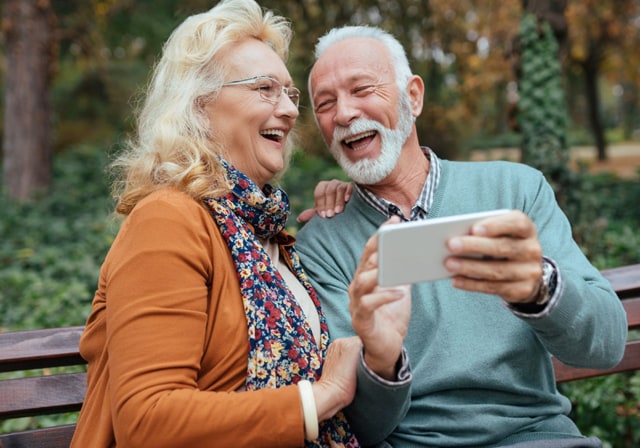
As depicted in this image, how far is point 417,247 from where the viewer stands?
167 centimetres

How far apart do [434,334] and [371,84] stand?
106 cm

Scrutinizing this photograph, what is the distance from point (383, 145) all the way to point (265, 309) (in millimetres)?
1022

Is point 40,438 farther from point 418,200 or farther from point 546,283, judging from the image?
point 546,283

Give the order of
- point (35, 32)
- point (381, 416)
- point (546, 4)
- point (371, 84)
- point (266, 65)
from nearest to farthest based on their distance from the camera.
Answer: point (381, 416) → point (266, 65) → point (371, 84) → point (546, 4) → point (35, 32)

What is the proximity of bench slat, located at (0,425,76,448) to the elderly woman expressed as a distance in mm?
540

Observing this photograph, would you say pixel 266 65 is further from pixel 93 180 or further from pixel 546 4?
pixel 93 180

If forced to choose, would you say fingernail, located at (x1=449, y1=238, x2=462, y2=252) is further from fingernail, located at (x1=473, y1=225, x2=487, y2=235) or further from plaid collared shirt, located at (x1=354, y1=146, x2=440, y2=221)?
plaid collared shirt, located at (x1=354, y1=146, x2=440, y2=221)

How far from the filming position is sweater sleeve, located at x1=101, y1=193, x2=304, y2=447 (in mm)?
1808

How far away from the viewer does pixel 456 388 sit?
2404mm

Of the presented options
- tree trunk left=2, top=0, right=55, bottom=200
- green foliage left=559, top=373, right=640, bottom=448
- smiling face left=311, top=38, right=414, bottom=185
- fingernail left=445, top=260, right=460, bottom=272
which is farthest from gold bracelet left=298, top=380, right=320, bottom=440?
tree trunk left=2, top=0, right=55, bottom=200

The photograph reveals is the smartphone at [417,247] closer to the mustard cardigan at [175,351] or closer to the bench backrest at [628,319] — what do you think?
the mustard cardigan at [175,351]

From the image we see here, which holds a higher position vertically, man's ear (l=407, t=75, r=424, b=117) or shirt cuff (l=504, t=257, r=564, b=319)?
man's ear (l=407, t=75, r=424, b=117)

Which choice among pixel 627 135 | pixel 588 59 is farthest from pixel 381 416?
pixel 627 135

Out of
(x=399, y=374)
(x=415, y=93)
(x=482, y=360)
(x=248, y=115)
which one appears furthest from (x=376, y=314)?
(x=415, y=93)
